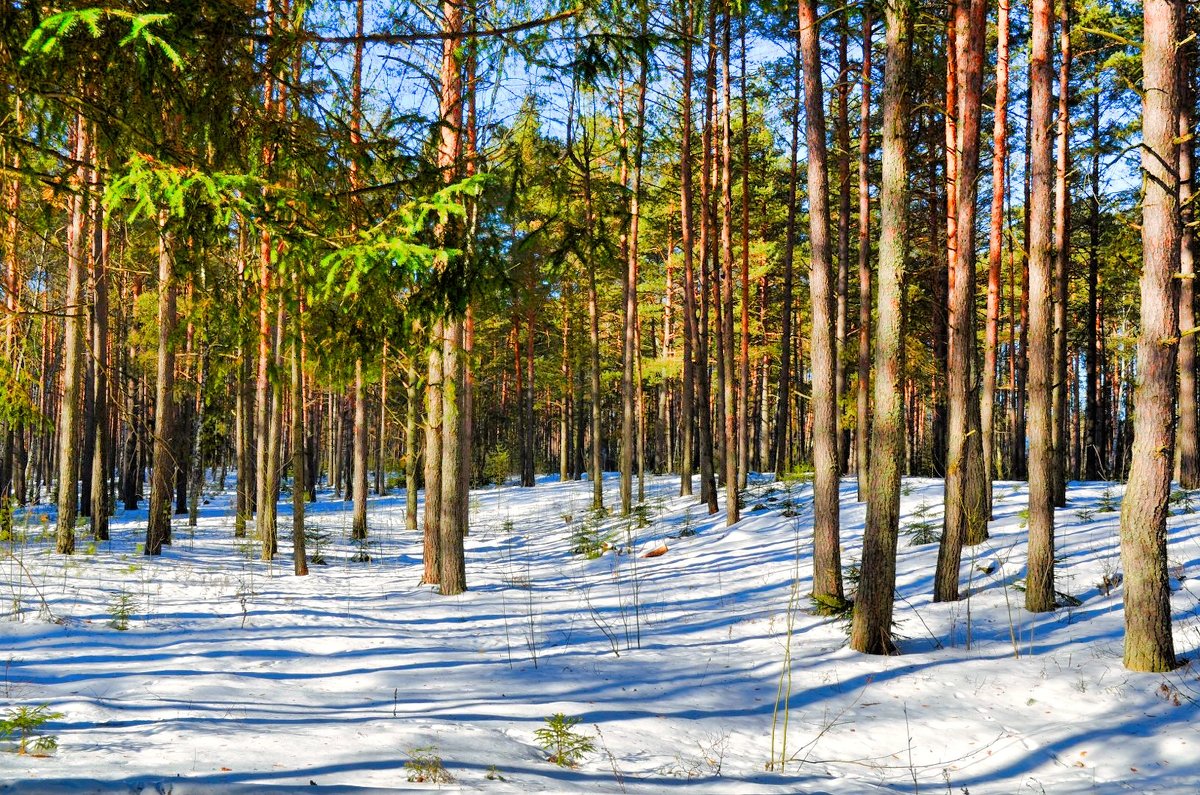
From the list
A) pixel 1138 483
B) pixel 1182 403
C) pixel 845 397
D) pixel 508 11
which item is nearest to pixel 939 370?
pixel 845 397

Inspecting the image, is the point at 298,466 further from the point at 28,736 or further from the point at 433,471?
the point at 28,736

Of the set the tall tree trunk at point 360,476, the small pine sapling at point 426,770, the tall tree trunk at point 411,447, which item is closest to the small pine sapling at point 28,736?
the small pine sapling at point 426,770

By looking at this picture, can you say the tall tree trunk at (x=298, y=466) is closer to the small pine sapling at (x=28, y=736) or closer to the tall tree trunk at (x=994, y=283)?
the small pine sapling at (x=28, y=736)

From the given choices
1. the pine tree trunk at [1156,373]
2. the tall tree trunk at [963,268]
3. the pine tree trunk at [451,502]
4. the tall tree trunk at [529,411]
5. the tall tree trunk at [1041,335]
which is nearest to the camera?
the pine tree trunk at [1156,373]

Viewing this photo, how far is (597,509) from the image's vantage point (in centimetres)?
1858

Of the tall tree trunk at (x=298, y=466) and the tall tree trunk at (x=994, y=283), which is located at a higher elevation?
the tall tree trunk at (x=994, y=283)

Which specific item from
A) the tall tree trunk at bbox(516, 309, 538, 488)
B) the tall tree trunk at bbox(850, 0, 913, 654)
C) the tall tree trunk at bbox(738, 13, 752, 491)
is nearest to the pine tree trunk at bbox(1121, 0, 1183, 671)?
the tall tree trunk at bbox(850, 0, 913, 654)

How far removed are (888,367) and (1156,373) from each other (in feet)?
6.64

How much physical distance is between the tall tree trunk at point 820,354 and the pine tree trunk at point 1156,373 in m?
2.81

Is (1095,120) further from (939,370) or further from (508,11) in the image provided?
(508,11)

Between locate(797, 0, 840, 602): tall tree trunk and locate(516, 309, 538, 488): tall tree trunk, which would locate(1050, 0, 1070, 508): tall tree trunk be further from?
locate(516, 309, 538, 488): tall tree trunk

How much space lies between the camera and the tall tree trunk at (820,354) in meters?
8.08

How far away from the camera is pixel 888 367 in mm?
6855

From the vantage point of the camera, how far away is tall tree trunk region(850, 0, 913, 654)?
671 cm
